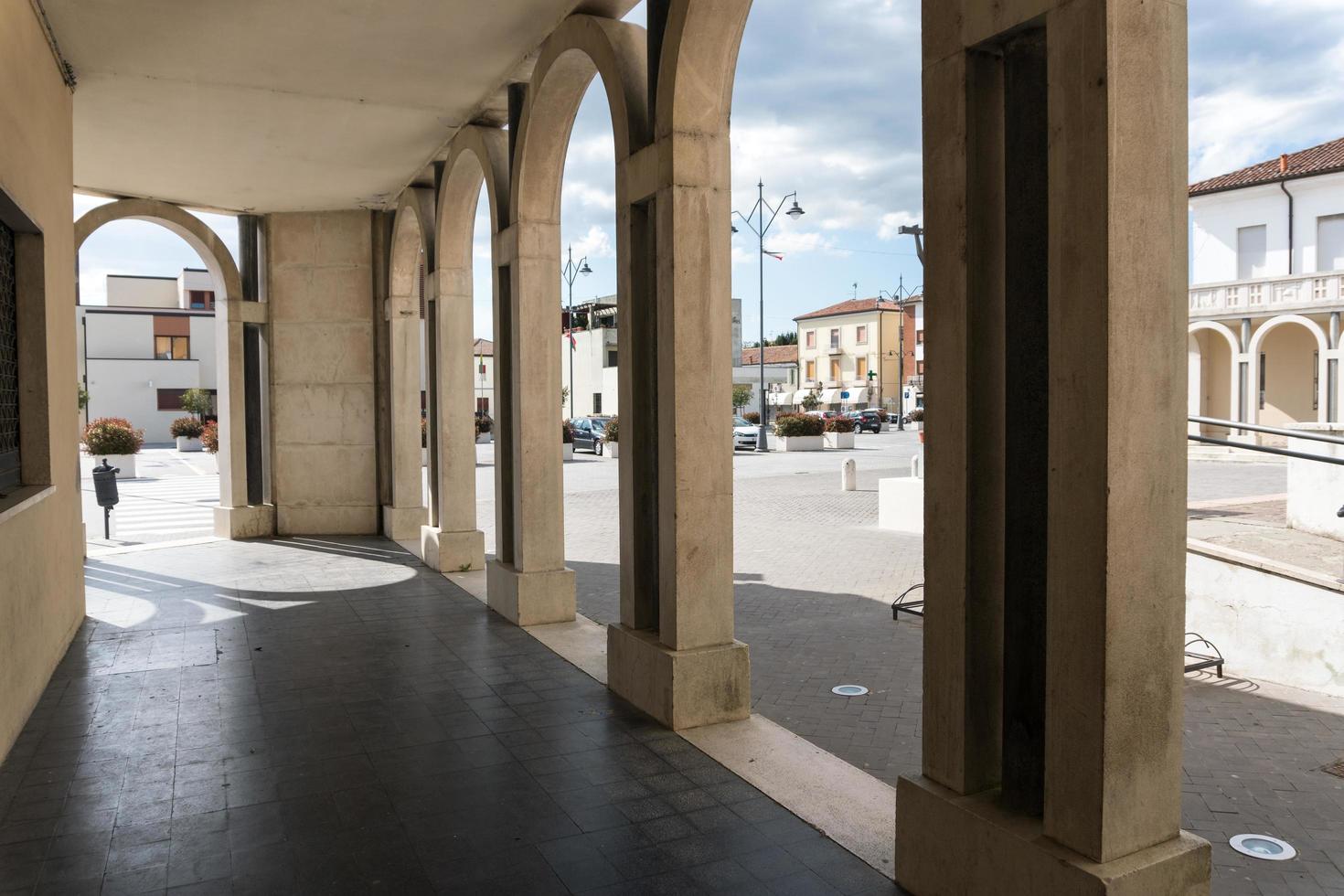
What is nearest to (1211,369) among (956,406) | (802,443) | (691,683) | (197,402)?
(802,443)

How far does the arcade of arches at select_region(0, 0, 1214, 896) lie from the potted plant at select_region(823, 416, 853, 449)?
24706 mm

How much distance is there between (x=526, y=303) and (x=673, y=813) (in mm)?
4345

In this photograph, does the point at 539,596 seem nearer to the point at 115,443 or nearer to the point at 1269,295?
the point at 115,443

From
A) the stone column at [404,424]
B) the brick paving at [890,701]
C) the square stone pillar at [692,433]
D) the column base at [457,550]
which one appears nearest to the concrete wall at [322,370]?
the stone column at [404,424]

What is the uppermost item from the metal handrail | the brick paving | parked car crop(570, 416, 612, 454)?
the metal handrail

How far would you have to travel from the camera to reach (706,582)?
5.21 meters

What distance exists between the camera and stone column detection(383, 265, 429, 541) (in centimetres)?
1250

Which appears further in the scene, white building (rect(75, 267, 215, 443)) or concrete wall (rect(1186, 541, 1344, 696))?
white building (rect(75, 267, 215, 443))

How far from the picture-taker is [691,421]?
512 centimetres

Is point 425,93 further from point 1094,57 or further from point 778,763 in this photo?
point 1094,57

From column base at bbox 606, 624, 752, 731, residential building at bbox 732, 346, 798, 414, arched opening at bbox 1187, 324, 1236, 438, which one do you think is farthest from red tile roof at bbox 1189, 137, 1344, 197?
residential building at bbox 732, 346, 798, 414

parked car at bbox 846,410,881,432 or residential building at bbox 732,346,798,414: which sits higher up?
residential building at bbox 732,346,798,414

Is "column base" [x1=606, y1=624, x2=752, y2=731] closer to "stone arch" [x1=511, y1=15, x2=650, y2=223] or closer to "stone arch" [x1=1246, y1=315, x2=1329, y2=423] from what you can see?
"stone arch" [x1=511, y1=15, x2=650, y2=223]

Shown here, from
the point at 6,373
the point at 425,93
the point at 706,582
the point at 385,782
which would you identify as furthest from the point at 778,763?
the point at 425,93
